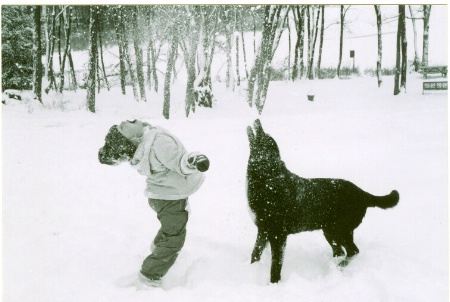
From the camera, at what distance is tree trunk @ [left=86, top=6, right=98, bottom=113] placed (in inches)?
77.7

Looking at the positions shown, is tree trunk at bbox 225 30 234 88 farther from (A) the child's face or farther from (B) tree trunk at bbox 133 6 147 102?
(A) the child's face

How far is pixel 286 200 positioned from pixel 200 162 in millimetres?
374

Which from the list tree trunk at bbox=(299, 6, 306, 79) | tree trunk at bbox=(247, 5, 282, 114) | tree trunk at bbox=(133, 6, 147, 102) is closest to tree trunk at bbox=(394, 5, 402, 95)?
tree trunk at bbox=(299, 6, 306, 79)

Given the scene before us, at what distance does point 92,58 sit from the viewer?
210 centimetres

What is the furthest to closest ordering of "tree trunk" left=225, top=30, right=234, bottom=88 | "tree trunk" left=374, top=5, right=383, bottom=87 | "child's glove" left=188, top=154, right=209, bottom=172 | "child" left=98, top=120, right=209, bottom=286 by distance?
"tree trunk" left=374, top=5, right=383, bottom=87, "tree trunk" left=225, top=30, right=234, bottom=88, "child" left=98, top=120, right=209, bottom=286, "child's glove" left=188, top=154, right=209, bottom=172

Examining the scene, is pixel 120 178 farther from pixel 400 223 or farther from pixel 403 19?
pixel 403 19

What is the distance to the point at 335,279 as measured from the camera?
5.01 feet

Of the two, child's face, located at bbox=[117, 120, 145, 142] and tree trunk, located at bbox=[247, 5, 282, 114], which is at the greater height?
Answer: tree trunk, located at bbox=[247, 5, 282, 114]

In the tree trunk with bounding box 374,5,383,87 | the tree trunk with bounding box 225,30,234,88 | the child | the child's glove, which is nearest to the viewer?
the child's glove

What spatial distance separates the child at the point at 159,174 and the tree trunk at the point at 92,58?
0.55 m

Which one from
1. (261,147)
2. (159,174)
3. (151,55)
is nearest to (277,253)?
(261,147)

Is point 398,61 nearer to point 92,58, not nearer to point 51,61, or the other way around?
point 92,58

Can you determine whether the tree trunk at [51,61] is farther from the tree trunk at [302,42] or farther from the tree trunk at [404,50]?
the tree trunk at [404,50]
